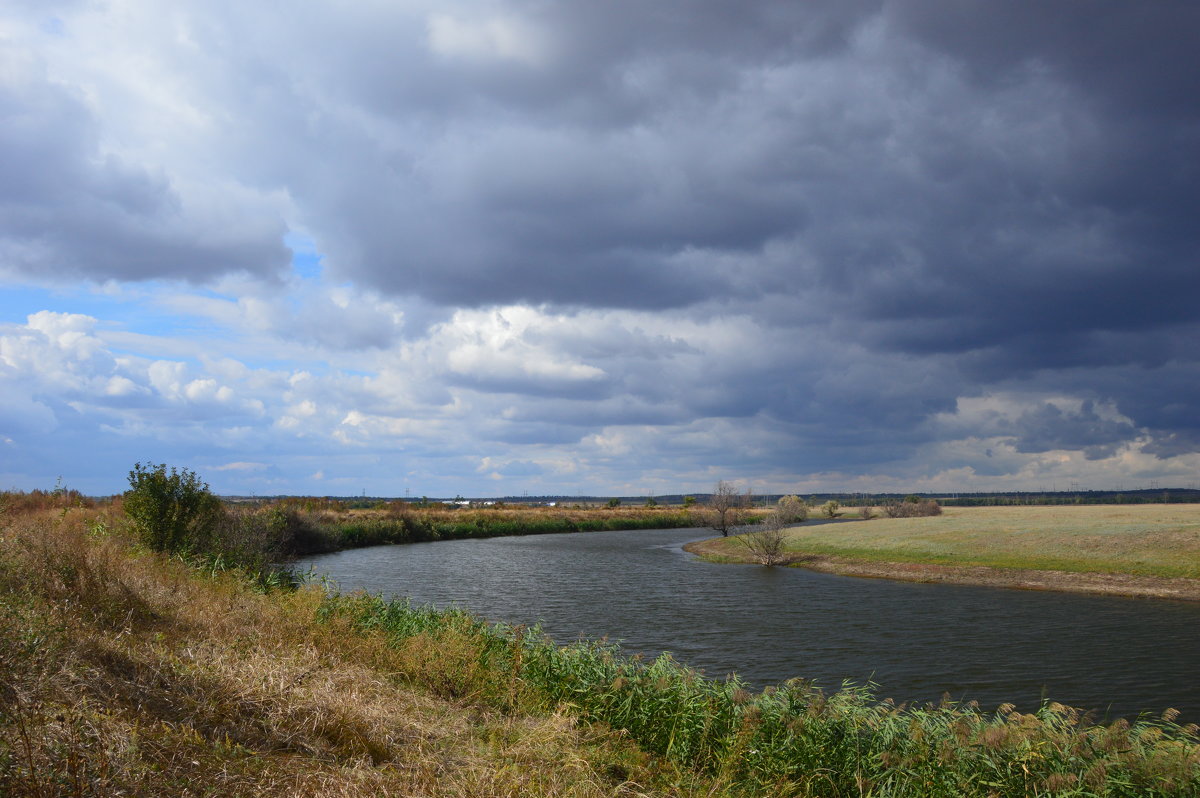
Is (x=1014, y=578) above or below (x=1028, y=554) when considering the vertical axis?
below

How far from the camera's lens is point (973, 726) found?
379 inches

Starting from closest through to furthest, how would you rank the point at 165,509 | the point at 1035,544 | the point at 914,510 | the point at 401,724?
the point at 401,724 < the point at 165,509 < the point at 1035,544 < the point at 914,510

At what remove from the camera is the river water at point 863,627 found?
17.9m

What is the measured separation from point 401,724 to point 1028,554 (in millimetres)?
42035

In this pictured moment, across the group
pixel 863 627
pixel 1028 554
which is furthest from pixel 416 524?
pixel 863 627

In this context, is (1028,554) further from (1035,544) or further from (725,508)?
(725,508)

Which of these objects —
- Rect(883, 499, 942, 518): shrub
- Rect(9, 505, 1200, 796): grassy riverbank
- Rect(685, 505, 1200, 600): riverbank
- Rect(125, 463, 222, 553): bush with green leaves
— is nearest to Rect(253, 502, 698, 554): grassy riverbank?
Rect(125, 463, 222, 553): bush with green leaves

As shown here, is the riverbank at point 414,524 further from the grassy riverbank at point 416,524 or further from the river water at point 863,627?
the river water at point 863,627

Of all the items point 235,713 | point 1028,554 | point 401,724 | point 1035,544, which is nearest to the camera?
point 235,713

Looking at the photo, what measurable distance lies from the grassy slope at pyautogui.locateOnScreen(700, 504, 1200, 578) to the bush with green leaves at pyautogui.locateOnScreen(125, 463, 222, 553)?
36.7m

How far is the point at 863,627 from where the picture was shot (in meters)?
25.2

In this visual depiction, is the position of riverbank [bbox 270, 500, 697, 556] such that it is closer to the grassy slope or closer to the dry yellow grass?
the dry yellow grass

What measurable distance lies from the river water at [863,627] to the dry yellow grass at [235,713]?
315 inches

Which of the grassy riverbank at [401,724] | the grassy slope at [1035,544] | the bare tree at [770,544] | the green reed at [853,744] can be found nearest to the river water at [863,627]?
the bare tree at [770,544]
